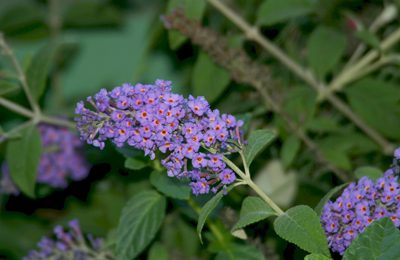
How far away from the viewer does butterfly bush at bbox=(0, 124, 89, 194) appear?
1.96 m

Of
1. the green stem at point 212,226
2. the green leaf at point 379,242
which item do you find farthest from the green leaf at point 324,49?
the green leaf at point 379,242

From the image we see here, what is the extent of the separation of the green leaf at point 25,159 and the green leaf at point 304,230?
755 mm

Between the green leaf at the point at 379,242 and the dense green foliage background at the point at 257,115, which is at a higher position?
the dense green foliage background at the point at 257,115

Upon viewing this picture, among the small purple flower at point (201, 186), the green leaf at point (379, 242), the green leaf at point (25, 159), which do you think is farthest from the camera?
the green leaf at point (25, 159)

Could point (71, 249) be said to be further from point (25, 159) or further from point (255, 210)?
point (255, 210)

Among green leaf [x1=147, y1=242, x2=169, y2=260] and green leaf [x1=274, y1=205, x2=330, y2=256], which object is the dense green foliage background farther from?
green leaf [x1=274, y1=205, x2=330, y2=256]

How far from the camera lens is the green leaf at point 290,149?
177cm

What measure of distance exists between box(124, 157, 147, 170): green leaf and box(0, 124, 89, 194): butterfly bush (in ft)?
1.78

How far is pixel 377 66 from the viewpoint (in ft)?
6.50

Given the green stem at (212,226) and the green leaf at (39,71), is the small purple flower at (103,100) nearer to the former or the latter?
the green stem at (212,226)

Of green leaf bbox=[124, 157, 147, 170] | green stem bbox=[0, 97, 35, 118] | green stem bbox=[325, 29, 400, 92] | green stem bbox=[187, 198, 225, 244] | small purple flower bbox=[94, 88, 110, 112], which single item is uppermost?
green stem bbox=[0, 97, 35, 118]

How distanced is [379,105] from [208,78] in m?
0.44

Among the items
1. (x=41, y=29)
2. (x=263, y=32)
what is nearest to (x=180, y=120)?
(x=263, y=32)

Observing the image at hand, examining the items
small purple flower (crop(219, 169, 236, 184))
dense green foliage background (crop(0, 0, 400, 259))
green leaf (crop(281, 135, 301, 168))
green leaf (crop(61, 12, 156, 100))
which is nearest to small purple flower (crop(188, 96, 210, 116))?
small purple flower (crop(219, 169, 236, 184))
